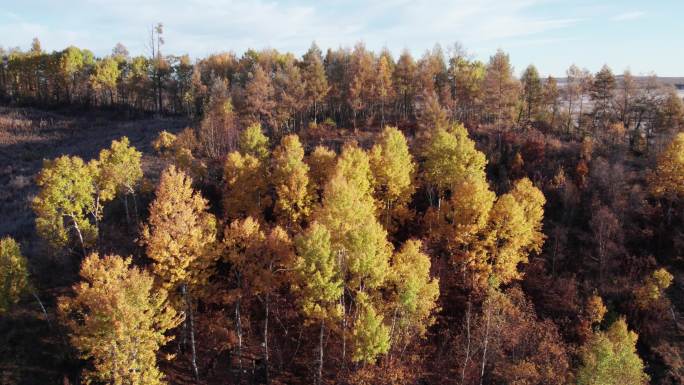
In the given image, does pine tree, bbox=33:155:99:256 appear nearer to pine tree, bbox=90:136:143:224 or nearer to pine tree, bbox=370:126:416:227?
pine tree, bbox=90:136:143:224

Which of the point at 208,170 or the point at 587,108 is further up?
the point at 587,108

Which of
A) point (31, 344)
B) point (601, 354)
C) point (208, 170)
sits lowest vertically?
point (31, 344)

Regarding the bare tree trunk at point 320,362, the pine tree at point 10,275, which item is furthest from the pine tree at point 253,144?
the bare tree trunk at point 320,362

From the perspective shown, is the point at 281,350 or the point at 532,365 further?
the point at 281,350

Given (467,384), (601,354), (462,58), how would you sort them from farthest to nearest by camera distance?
(462,58) → (467,384) → (601,354)

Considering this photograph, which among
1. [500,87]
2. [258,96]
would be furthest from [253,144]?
[500,87]

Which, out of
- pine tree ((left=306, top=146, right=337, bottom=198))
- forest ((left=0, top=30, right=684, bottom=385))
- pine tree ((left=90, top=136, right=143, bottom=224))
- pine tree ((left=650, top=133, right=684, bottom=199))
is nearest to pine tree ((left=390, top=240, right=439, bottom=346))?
forest ((left=0, top=30, right=684, bottom=385))

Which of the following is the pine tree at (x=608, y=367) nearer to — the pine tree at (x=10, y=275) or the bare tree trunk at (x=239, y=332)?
the bare tree trunk at (x=239, y=332)

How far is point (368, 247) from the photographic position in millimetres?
26547

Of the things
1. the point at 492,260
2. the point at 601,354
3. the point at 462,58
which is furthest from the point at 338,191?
the point at 462,58

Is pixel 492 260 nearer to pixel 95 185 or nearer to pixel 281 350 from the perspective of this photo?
pixel 281 350

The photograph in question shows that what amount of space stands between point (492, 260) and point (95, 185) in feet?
112

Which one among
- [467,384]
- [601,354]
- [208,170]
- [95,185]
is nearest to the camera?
[601,354]

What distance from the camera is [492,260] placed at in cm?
3525
